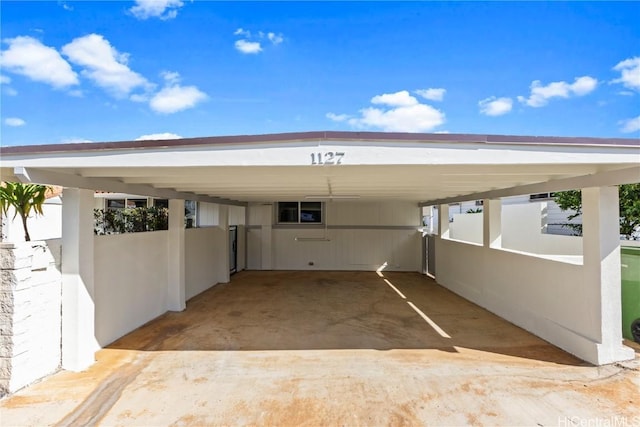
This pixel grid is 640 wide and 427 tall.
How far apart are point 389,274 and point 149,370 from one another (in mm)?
7588

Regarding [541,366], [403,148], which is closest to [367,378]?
[541,366]

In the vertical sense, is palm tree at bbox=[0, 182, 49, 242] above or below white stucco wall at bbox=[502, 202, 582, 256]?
above

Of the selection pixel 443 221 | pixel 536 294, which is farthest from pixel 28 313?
pixel 443 221

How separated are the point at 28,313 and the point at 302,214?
808cm

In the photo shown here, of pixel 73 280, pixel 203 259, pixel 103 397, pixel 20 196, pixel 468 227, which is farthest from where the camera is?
pixel 468 227

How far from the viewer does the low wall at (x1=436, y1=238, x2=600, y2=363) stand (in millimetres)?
3615

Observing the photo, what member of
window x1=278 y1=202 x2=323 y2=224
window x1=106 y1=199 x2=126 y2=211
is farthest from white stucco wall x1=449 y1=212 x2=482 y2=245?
window x1=106 y1=199 x2=126 y2=211

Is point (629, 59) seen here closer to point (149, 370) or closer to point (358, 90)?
point (358, 90)

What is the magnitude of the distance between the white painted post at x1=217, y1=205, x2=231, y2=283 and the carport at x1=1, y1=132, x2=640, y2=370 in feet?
4.83

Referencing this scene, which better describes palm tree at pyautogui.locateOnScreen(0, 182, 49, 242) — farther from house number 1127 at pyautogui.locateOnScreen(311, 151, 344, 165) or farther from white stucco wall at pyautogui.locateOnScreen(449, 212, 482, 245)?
white stucco wall at pyautogui.locateOnScreen(449, 212, 482, 245)

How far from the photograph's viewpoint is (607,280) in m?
3.39

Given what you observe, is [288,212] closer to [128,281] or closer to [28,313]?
[128,281]

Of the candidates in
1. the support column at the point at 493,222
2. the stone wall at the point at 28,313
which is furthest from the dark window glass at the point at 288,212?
the stone wall at the point at 28,313

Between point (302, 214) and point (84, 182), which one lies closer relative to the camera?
point (84, 182)
